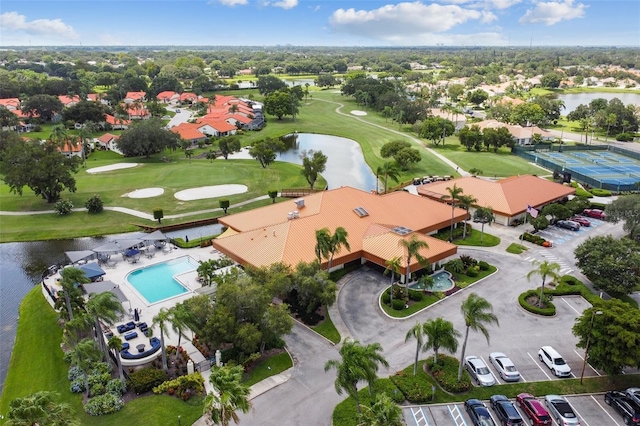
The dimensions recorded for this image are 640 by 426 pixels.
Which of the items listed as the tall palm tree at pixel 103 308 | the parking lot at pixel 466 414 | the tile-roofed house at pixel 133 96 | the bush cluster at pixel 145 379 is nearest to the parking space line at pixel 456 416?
the parking lot at pixel 466 414

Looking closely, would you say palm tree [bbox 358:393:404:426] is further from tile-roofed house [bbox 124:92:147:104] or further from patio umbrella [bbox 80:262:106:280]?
tile-roofed house [bbox 124:92:147:104]

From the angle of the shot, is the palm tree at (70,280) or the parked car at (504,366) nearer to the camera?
the parked car at (504,366)

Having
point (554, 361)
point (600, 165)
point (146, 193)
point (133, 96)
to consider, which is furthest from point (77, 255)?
point (133, 96)

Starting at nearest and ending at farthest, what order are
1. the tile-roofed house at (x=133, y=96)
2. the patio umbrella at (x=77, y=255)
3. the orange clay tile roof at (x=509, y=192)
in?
the patio umbrella at (x=77, y=255)
the orange clay tile roof at (x=509, y=192)
the tile-roofed house at (x=133, y=96)

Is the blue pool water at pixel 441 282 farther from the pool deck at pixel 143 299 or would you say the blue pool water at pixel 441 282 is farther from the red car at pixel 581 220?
the red car at pixel 581 220

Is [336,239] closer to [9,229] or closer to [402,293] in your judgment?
[402,293]
